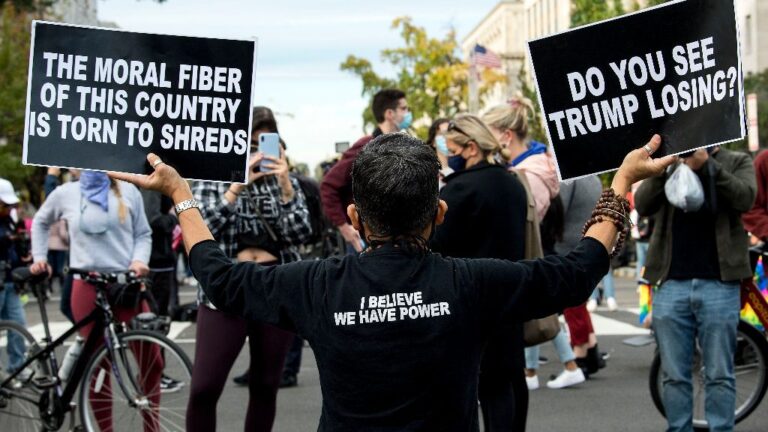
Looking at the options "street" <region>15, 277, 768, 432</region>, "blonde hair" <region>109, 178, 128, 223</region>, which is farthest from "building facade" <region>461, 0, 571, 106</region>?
"blonde hair" <region>109, 178, 128, 223</region>

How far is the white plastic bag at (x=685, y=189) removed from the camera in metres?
5.99

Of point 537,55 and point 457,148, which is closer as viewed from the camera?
point 537,55

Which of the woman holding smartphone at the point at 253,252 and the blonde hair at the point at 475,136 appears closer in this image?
the woman holding smartphone at the point at 253,252

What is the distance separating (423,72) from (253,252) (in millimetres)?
51862

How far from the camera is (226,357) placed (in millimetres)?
5770

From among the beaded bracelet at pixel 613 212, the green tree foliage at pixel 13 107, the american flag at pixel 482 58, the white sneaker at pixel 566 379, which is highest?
the american flag at pixel 482 58

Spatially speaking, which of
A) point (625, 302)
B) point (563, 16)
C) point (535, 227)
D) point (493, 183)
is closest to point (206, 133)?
point (493, 183)

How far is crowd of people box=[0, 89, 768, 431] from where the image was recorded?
10.2ft

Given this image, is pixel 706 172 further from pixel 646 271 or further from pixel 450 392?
pixel 450 392

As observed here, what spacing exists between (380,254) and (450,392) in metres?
0.39

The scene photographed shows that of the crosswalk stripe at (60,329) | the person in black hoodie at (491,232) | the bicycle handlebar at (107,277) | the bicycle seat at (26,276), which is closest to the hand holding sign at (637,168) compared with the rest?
the person in black hoodie at (491,232)

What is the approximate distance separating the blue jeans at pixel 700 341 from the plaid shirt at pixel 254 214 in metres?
1.89

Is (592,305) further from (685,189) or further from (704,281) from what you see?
(685,189)

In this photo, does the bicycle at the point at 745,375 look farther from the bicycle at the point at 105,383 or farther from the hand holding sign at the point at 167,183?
the hand holding sign at the point at 167,183
